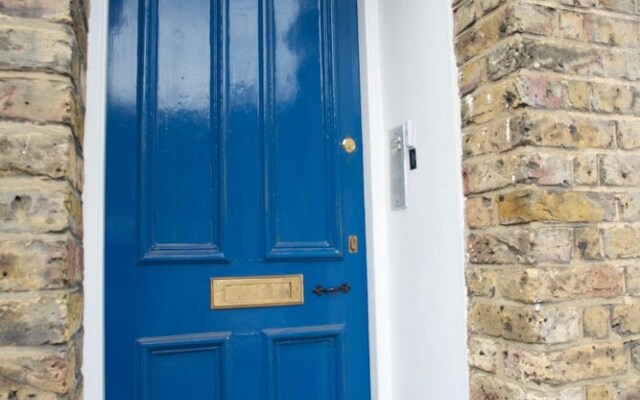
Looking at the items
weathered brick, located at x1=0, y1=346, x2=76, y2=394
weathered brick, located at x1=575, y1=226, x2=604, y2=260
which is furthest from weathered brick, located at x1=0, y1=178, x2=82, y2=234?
weathered brick, located at x1=575, y1=226, x2=604, y2=260

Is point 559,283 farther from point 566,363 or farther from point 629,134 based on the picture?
point 629,134

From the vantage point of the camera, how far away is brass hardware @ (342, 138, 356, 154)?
235 cm

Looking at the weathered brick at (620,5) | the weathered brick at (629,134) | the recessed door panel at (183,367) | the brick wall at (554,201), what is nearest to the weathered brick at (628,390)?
the brick wall at (554,201)

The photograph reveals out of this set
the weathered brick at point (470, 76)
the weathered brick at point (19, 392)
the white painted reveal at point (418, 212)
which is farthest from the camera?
the white painted reveal at point (418, 212)

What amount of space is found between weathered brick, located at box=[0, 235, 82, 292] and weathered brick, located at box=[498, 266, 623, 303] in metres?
1.19

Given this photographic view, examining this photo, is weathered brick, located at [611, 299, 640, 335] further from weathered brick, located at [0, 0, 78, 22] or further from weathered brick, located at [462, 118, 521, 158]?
weathered brick, located at [0, 0, 78, 22]

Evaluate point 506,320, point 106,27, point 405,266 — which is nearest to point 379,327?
point 405,266

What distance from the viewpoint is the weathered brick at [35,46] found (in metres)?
1.46

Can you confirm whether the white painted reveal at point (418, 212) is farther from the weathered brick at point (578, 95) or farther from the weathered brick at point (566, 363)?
the weathered brick at point (578, 95)

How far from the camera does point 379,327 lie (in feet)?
7.52

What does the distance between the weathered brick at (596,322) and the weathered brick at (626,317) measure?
0.03 meters

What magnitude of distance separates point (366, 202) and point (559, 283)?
88 cm

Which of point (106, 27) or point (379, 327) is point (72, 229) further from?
point (379, 327)

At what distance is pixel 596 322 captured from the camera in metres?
1.70
